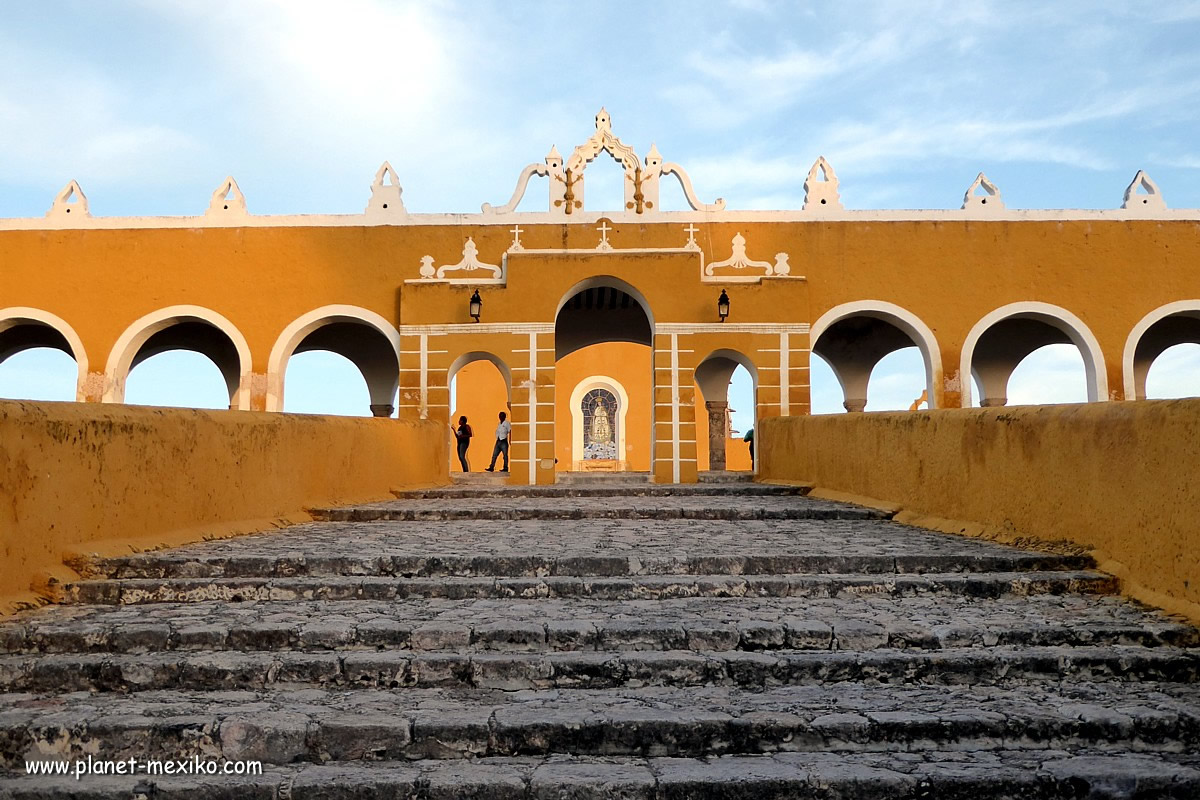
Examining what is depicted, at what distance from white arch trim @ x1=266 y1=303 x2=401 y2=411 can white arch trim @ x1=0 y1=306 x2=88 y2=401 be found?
296 centimetres

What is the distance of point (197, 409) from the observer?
538 cm

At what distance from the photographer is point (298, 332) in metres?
13.3

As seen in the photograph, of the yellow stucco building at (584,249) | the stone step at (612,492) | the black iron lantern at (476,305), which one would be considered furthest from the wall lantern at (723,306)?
the black iron lantern at (476,305)

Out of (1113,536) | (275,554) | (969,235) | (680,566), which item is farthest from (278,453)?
(969,235)

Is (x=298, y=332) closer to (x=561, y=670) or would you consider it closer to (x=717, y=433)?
(x=717, y=433)

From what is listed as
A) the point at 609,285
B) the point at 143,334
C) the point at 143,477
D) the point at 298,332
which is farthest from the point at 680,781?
the point at 143,334

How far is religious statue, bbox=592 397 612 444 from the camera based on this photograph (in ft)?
67.8

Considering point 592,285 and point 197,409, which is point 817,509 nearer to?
point 197,409

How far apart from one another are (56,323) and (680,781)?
14.4 meters

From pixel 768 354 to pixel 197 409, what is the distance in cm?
863

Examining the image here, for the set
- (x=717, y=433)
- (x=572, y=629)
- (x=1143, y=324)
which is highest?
(x=1143, y=324)

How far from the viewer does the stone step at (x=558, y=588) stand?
3.89 m

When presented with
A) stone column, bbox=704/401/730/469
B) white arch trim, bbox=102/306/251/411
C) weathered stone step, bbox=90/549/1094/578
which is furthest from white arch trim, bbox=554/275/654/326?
weathered stone step, bbox=90/549/1094/578

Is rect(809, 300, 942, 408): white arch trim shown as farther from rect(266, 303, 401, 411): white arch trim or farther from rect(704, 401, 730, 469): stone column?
rect(266, 303, 401, 411): white arch trim
